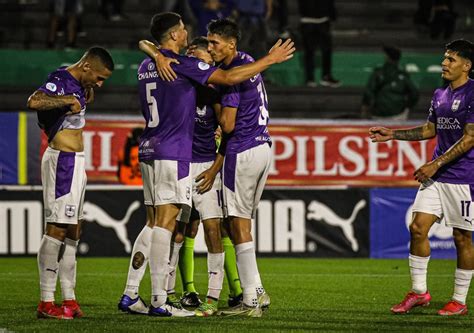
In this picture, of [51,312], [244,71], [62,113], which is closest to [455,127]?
[244,71]

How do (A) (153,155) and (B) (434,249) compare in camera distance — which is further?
(B) (434,249)

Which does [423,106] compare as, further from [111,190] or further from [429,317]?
[429,317]

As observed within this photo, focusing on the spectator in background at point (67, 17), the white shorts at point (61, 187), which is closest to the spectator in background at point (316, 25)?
the spectator in background at point (67, 17)

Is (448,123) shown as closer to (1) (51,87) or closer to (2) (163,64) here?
(2) (163,64)

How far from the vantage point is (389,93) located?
18.2 m

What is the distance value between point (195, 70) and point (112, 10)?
13.3 metres

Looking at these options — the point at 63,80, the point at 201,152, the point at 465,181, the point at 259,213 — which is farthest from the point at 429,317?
the point at 259,213

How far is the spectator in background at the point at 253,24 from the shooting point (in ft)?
63.4

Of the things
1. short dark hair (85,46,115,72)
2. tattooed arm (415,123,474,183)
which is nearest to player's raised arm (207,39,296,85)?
short dark hair (85,46,115,72)

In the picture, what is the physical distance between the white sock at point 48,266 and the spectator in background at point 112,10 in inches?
509

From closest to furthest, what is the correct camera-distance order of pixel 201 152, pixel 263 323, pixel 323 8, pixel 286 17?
1. pixel 263 323
2. pixel 201 152
3. pixel 323 8
4. pixel 286 17

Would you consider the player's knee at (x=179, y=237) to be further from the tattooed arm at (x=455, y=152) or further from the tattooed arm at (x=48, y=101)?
the tattooed arm at (x=455, y=152)

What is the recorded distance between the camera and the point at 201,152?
32.3ft

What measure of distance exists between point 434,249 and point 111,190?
16.1ft
